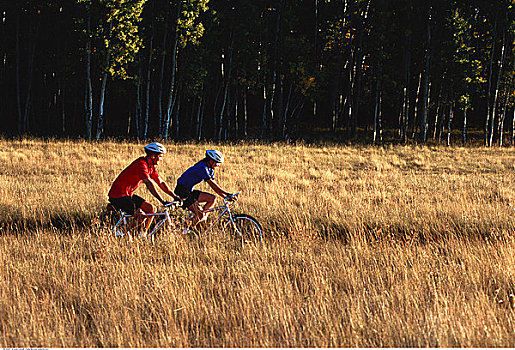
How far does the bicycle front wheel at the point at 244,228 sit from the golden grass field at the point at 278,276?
32 centimetres

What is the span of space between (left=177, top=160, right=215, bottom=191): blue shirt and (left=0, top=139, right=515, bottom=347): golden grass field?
997 millimetres

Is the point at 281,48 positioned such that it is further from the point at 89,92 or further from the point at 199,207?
the point at 199,207

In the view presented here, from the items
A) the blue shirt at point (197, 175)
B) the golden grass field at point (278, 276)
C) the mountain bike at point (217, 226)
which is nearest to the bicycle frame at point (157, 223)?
the mountain bike at point (217, 226)

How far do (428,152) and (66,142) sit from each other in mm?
18828

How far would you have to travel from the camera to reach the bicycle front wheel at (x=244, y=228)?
755 cm

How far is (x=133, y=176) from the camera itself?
7.18m

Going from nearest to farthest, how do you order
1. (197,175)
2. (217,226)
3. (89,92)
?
1. (197,175)
2. (217,226)
3. (89,92)

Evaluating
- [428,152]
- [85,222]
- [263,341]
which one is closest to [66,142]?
[85,222]

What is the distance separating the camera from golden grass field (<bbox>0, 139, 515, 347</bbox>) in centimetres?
427

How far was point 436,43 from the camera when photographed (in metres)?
31.8

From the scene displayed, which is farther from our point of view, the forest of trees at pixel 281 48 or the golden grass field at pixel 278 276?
the forest of trees at pixel 281 48

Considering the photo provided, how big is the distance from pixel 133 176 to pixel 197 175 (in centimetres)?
106

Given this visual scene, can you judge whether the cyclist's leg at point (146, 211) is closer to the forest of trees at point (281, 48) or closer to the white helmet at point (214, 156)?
the white helmet at point (214, 156)

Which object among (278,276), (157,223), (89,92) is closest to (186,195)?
(157,223)
